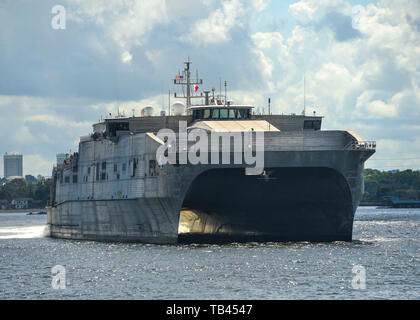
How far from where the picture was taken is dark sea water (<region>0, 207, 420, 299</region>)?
4025 centimetres

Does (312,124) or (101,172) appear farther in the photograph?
(101,172)

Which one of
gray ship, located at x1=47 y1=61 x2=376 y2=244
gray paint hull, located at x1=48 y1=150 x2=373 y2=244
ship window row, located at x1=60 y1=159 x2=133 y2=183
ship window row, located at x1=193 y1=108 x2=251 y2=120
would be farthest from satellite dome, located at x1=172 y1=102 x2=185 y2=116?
gray paint hull, located at x1=48 y1=150 x2=373 y2=244

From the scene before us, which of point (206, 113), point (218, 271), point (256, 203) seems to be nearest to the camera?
point (218, 271)

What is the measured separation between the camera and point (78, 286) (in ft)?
142

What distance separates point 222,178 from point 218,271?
13.1 meters

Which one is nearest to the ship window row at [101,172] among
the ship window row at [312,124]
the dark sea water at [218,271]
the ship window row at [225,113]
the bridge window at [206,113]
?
the dark sea water at [218,271]

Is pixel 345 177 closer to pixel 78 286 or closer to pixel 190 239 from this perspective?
pixel 190 239

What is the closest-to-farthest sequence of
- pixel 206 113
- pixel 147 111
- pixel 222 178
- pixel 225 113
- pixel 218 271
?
pixel 218 271
pixel 222 178
pixel 225 113
pixel 206 113
pixel 147 111

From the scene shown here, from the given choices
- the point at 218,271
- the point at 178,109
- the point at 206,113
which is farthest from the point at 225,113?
the point at 218,271

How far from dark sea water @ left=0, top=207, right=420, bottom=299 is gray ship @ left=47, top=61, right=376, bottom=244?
237 cm

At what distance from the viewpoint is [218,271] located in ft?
→ 153

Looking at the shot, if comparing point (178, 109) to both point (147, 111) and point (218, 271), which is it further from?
point (218, 271)

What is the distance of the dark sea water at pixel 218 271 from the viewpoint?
132 feet

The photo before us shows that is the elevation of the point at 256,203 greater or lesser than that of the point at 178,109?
lesser
